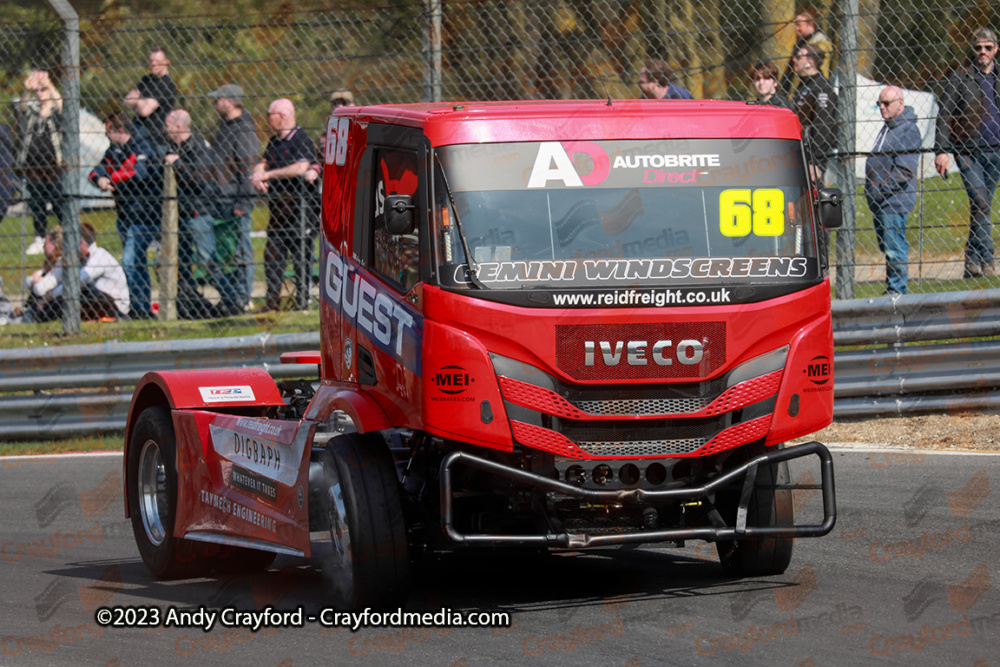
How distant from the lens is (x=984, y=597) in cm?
638

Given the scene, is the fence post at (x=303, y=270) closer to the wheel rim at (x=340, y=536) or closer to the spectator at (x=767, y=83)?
the spectator at (x=767, y=83)

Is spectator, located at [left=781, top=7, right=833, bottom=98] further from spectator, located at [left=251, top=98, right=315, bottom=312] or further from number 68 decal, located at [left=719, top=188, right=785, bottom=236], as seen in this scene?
number 68 decal, located at [left=719, top=188, right=785, bottom=236]

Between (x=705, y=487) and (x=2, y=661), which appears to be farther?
(x=705, y=487)

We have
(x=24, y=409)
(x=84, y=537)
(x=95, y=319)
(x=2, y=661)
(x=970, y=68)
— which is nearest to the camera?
(x=2, y=661)

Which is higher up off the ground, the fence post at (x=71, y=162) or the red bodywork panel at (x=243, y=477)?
the fence post at (x=71, y=162)

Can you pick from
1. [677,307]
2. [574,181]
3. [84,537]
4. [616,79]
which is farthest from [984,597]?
[616,79]

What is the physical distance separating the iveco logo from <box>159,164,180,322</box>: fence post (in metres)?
7.60

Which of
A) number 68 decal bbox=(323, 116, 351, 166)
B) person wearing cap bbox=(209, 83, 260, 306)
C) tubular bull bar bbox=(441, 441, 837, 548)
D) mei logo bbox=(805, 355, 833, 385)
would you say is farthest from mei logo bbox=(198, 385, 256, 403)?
person wearing cap bbox=(209, 83, 260, 306)

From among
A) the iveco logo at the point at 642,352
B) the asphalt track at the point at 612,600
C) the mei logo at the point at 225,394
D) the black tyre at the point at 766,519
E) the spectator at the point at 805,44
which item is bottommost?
the asphalt track at the point at 612,600

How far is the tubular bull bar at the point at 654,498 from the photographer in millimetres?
6199

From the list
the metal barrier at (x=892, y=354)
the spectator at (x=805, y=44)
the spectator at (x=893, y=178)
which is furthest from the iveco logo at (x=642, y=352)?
the spectator at (x=805, y=44)

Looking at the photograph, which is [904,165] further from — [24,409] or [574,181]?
[24,409]

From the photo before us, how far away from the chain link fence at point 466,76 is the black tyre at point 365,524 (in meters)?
5.89

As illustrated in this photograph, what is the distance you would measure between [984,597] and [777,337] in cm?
145
